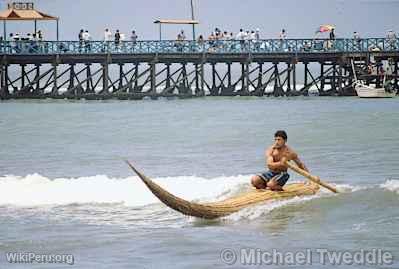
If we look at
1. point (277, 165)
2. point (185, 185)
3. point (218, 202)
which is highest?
point (277, 165)

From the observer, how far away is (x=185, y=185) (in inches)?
962

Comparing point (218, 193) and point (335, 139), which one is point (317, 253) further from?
point (335, 139)

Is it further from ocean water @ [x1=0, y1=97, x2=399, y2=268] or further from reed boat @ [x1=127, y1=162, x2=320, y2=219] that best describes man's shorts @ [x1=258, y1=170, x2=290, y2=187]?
ocean water @ [x1=0, y1=97, x2=399, y2=268]

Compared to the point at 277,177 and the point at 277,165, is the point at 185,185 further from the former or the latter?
the point at 277,165

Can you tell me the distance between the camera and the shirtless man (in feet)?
61.6

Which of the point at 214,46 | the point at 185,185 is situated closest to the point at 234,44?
the point at 214,46

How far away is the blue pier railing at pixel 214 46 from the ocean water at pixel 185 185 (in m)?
7.21

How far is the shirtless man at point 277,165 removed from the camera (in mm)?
18781

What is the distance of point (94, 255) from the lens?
15906 mm

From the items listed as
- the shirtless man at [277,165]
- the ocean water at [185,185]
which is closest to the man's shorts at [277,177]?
the shirtless man at [277,165]

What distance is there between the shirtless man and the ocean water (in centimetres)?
39

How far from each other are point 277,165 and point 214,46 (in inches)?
1467

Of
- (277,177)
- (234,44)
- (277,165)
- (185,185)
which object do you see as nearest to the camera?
(277,165)

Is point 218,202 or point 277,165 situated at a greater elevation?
point 277,165
